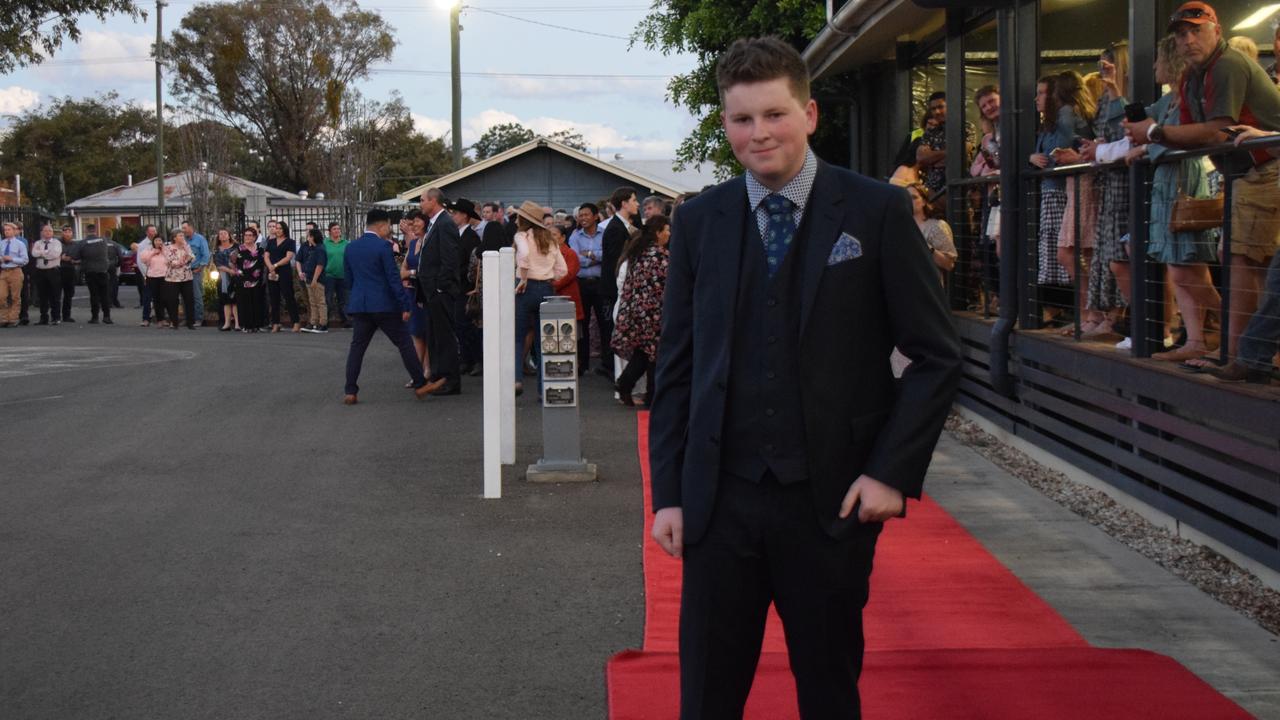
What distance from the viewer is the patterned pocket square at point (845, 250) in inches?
123

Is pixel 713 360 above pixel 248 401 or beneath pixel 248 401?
above

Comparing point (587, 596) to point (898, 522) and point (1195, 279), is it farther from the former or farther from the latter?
point (1195, 279)

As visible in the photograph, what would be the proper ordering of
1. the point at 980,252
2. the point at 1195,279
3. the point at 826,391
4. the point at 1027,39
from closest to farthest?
the point at 826,391, the point at 1195,279, the point at 1027,39, the point at 980,252

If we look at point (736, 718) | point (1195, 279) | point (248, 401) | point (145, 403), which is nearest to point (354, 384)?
point (248, 401)

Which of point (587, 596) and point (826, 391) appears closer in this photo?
point (826, 391)

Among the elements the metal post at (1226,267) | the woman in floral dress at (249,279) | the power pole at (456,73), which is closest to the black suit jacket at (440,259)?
the metal post at (1226,267)

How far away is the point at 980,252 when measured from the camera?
464 inches

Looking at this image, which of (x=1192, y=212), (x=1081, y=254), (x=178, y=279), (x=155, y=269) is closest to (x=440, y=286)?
(x=1081, y=254)

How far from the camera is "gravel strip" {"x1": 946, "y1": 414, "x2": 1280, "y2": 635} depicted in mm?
6152

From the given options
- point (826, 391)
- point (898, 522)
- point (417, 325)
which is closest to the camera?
point (826, 391)

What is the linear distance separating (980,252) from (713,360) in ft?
29.7

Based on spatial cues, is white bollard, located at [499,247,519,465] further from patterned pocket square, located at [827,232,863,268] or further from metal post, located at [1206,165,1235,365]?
patterned pocket square, located at [827,232,863,268]

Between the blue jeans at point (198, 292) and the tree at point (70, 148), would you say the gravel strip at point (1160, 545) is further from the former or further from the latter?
the tree at point (70, 148)

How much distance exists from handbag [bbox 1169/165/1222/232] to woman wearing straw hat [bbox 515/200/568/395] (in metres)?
7.69
